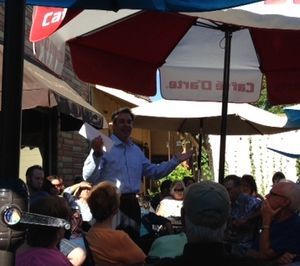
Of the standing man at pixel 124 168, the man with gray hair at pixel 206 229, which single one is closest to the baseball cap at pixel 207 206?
the man with gray hair at pixel 206 229

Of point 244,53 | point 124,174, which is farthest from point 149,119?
point 124,174

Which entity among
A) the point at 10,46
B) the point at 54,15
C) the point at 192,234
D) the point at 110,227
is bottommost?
the point at 110,227

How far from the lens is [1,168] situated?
162 centimetres

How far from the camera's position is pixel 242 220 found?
18.0ft

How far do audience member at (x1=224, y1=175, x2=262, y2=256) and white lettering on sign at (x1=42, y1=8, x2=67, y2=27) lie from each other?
2.16 m

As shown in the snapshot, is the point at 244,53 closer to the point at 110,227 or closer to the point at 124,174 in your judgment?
the point at 124,174

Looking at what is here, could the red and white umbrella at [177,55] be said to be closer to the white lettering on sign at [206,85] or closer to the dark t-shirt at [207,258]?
the white lettering on sign at [206,85]

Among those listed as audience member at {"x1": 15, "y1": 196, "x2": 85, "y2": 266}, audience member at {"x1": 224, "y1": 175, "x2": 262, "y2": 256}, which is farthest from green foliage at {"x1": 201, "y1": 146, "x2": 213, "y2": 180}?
audience member at {"x1": 15, "y1": 196, "x2": 85, "y2": 266}

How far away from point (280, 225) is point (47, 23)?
7.11ft

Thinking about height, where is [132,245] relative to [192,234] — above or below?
below

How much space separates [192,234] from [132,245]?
1.40 meters

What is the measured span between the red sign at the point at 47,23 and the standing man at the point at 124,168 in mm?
1486

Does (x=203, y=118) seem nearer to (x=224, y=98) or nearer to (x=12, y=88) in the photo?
(x=224, y=98)

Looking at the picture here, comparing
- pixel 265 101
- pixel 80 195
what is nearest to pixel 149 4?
pixel 80 195
